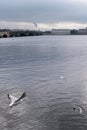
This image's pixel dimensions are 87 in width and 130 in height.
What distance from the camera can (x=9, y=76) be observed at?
45875 mm

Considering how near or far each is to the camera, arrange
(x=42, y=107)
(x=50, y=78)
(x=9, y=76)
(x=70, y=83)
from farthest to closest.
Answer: (x=9, y=76)
(x=50, y=78)
(x=70, y=83)
(x=42, y=107)

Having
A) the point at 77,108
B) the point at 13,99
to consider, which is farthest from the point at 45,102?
the point at 77,108

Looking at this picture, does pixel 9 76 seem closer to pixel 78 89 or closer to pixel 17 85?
pixel 17 85

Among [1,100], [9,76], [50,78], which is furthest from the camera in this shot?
[9,76]

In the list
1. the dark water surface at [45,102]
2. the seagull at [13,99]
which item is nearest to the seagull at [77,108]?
the dark water surface at [45,102]

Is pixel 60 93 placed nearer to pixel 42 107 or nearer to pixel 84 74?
pixel 42 107

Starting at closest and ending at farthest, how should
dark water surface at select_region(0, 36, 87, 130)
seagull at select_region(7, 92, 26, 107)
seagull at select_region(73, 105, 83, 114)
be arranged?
dark water surface at select_region(0, 36, 87, 130) < seagull at select_region(73, 105, 83, 114) < seagull at select_region(7, 92, 26, 107)

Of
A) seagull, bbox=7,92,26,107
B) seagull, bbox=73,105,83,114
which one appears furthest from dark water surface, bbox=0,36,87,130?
seagull, bbox=7,92,26,107

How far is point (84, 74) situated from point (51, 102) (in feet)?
53.1

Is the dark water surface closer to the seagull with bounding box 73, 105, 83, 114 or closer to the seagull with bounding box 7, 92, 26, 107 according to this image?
the seagull with bounding box 73, 105, 83, 114

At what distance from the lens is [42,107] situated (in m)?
27.9

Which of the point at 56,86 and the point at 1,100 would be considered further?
the point at 56,86

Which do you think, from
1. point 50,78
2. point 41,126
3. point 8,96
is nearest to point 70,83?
point 50,78

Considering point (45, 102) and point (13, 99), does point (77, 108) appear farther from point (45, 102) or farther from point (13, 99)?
point (13, 99)
